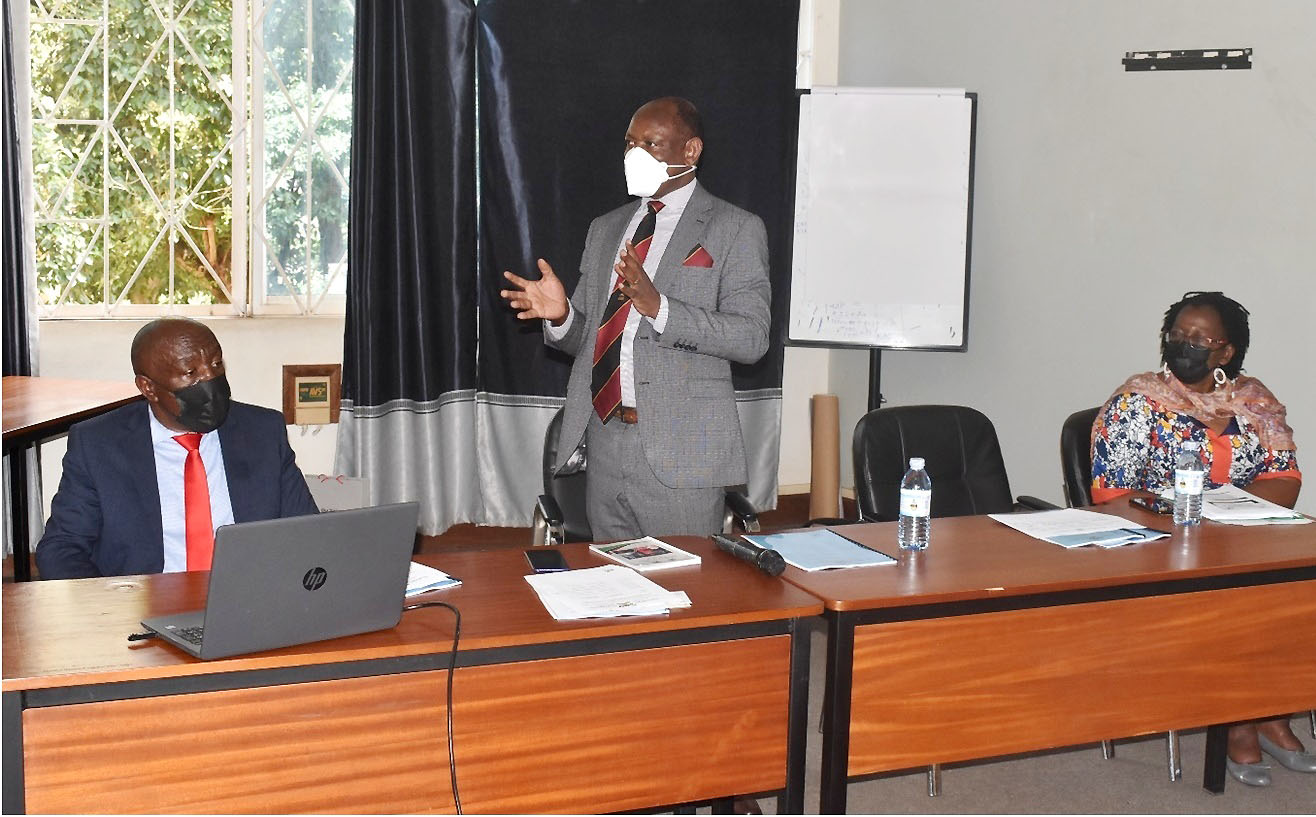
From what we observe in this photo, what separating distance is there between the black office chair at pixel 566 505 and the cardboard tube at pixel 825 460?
199 cm

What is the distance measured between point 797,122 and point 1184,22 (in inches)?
56.1

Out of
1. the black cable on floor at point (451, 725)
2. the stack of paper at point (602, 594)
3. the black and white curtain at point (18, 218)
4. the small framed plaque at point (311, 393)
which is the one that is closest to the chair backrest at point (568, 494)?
the stack of paper at point (602, 594)

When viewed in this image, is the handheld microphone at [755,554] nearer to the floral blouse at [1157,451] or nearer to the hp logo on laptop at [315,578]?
the hp logo on laptop at [315,578]

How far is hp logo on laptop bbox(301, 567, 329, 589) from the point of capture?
6.21 feet

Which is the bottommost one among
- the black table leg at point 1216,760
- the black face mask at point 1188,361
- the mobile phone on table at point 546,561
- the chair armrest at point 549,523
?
the black table leg at point 1216,760

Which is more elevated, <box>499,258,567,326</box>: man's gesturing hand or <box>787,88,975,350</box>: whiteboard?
<box>787,88,975,350</box>: whiteboard

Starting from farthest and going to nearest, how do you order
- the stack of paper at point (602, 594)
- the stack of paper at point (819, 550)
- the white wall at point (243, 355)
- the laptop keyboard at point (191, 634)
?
1. the white wall at point (243, 355)
2. the stack of paper at point (819, 550)
3. the stack of paper at point (602, 594)
4. the laptop keyboard at point (191, 634)

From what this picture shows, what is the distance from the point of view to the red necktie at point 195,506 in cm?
262

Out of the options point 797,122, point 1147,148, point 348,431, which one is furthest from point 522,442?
point 1147,148

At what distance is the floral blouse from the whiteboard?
1532 millimetres

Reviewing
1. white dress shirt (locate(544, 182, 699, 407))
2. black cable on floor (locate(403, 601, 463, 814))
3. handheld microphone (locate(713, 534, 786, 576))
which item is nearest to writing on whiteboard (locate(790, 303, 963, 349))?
white dress shirt (locate(544, 182, 699, 407))

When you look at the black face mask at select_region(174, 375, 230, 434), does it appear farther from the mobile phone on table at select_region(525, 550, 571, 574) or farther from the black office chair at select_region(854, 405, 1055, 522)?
the black office chair at select_region(854, 405, 1055, 522)

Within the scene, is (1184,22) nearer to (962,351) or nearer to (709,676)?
(962,351)

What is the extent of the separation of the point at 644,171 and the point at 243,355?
2392 mm
